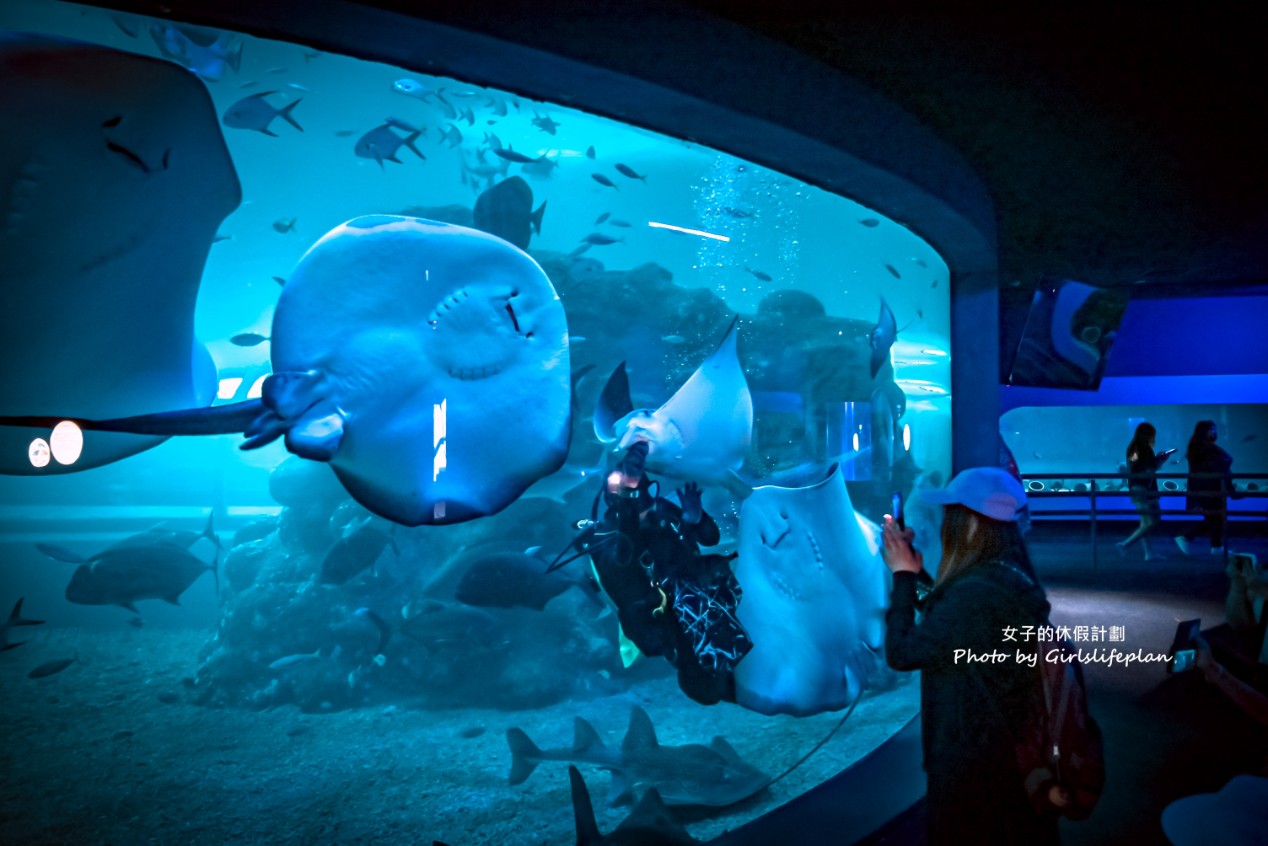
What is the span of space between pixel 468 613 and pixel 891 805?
280 centimetres

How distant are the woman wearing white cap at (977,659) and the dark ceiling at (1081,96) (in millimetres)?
1466

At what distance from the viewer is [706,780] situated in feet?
8.09

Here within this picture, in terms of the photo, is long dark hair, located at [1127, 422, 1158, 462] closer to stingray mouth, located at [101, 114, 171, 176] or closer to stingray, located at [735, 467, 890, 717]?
stingray, located at [735, 467, 890, 717]

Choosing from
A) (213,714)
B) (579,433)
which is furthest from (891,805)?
(213,714)

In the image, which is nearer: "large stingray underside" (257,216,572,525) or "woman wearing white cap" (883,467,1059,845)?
"woman wearing white cap" (883,467,1059,845)

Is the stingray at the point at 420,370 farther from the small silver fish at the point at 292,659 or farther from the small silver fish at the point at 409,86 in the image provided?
the small silver fish at the point at 292,659

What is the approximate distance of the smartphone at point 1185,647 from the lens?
165 centimetres

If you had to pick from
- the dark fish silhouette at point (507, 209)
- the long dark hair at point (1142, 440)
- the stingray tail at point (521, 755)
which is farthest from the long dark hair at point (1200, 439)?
the stingray tail at point (521, 755)

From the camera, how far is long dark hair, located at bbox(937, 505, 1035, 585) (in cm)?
A: 143

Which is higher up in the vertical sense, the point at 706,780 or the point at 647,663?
the point at 706,780

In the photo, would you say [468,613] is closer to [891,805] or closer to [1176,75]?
[891,805]

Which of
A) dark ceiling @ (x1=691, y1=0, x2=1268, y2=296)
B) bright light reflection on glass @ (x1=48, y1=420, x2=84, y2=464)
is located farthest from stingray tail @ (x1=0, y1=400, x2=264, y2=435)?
dark ceiling @ (x1=691, y1=0, x2=1268, y2=296)

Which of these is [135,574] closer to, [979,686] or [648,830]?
[648,830]

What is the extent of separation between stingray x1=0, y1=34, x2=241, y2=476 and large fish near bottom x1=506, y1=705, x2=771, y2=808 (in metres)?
1.83
